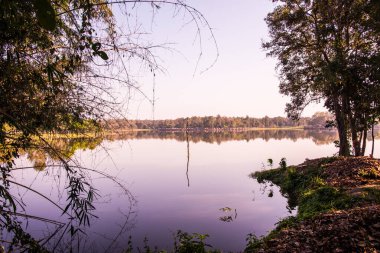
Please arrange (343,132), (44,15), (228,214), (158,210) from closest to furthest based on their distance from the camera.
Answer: (44,15) < (228,214) < (158,210) < (343,132)

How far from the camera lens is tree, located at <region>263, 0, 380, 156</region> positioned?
18.2m

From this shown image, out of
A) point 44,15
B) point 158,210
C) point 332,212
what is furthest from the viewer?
point 158,210

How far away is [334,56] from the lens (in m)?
19.3

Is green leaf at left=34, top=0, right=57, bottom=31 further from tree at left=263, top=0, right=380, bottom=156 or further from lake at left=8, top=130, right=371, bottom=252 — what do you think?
tree at left=263, top=0, right=380, bottom=156

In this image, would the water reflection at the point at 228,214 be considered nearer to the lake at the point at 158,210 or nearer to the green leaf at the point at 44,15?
the lake at the point at 158,210

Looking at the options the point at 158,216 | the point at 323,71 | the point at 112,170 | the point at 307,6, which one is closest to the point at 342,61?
the point at 323,71

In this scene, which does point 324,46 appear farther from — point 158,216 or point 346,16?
point 158,216

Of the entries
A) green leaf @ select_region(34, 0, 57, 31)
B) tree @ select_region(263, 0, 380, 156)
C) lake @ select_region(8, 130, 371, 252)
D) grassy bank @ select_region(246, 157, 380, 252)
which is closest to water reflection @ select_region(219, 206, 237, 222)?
Answer: lake @ select_region(8, 130, 371, 252)

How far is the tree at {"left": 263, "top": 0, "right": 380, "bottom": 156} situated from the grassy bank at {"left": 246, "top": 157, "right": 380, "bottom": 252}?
421cm

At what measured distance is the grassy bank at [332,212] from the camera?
6.54 meters

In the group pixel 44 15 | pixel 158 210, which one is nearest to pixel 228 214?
pixel 158 210

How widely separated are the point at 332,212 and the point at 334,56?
13.4 meters

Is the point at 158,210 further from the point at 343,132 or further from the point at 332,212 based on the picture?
the point at 343,132

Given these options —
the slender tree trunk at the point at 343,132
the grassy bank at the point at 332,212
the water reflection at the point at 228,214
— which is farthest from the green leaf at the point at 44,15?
the slender tree trunk at the point at 343,132
